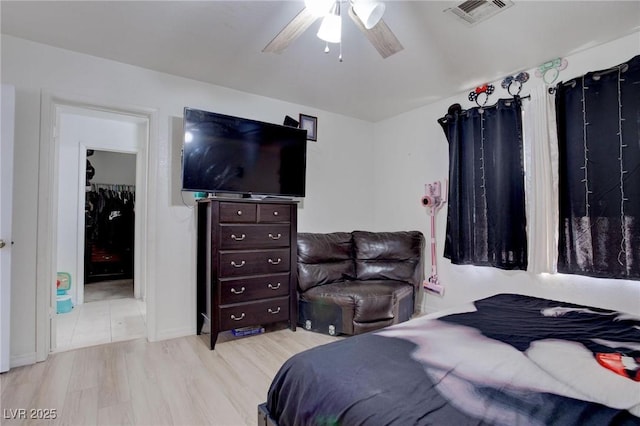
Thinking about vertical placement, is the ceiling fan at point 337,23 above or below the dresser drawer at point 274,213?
above

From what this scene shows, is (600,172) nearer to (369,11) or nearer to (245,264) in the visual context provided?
(369,11)

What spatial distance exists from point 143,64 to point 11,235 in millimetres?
1671

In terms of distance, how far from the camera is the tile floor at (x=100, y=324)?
9.42ft

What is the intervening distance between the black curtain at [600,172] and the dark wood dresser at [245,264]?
231cm

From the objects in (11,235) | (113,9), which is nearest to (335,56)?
(113,9)

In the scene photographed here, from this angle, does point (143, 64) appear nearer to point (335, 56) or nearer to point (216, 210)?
point (216, 210)

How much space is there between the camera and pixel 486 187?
3051mm

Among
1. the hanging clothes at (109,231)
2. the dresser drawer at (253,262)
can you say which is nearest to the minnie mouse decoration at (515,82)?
the dresser drawer at (253,262)

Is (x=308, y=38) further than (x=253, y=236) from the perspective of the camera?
No

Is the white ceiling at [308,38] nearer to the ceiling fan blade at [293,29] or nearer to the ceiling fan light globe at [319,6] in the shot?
the ceiling fan blade at [293,29]

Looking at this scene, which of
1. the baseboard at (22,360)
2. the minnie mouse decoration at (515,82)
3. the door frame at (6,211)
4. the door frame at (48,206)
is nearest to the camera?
the door frame at (6,211)

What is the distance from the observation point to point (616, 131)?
7.54 feet

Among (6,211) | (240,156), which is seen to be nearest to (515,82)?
(240,156)

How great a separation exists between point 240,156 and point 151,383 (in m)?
1.91
